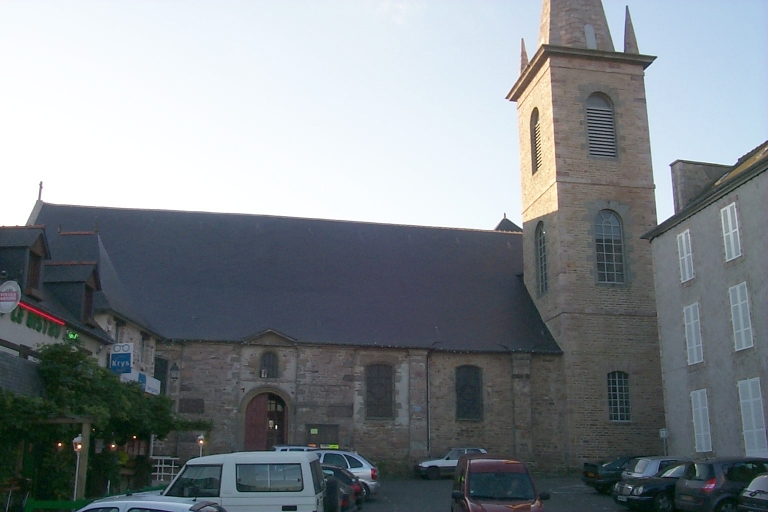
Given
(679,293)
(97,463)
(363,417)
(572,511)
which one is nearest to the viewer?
(97,463)

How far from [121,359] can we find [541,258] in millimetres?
17910

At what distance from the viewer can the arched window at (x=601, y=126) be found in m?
31.2

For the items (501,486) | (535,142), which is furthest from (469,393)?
(501,486)

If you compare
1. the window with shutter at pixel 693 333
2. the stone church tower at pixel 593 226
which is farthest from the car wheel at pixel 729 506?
the stone church tower at pixel 593 226

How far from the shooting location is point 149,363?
88.7 feet

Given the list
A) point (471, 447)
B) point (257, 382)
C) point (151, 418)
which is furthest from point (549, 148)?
point (151, 418)

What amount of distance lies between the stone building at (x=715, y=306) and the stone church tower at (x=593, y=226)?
4.97m

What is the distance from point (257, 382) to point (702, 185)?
16.5 metres

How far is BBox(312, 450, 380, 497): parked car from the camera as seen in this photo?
20609 millimetres

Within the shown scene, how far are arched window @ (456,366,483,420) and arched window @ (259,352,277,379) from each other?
6.94m

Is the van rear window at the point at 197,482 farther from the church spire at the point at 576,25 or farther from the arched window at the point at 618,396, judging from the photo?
the church spire at the point at 576,25

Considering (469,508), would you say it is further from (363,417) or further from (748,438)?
(363,417)

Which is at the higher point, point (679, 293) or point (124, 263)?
point (124, 263)

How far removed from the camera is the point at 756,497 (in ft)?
42.4
